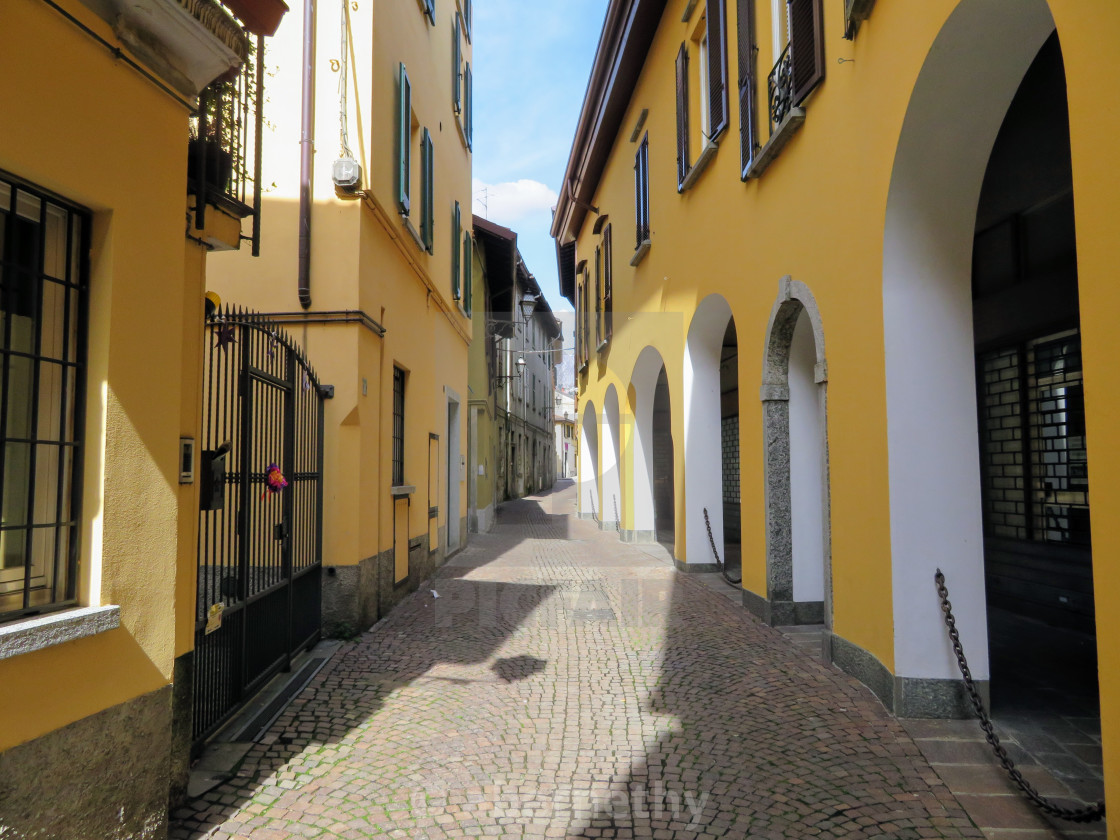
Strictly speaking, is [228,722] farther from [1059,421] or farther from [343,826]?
[1059,421]

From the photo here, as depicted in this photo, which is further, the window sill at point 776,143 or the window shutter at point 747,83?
the window shutter at point 747,83

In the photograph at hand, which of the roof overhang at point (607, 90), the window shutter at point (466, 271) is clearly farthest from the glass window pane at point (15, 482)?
the window shutter at point (466, 271)

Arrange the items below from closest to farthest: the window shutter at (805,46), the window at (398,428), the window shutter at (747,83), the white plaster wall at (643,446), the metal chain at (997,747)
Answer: the metal chain at (997,747) → the window shutter at (805,46) → the window shutter at (747,83) → the window at (398,428) → the white plaster wall at (643,446)

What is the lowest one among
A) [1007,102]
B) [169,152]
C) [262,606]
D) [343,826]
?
[343,826]

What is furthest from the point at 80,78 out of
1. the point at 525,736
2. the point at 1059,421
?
the point at 1059,421

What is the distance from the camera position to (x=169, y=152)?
3260 millimetres

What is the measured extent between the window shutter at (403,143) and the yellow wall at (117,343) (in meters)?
4.65

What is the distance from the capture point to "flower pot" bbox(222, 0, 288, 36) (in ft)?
11.6

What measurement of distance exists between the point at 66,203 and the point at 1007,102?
431cm

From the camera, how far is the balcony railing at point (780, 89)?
6.11m

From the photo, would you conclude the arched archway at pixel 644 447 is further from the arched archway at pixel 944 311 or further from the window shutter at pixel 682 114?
the arched archway at pixel 944 311

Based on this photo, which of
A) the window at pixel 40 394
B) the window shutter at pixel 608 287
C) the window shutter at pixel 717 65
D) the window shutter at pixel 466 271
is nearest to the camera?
the window at pixel 40 394

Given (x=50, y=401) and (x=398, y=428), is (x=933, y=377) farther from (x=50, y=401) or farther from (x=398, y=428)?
(x=398, y=428)

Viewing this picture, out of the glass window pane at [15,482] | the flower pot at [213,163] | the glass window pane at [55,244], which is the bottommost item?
the glass window pane at [15,482]
